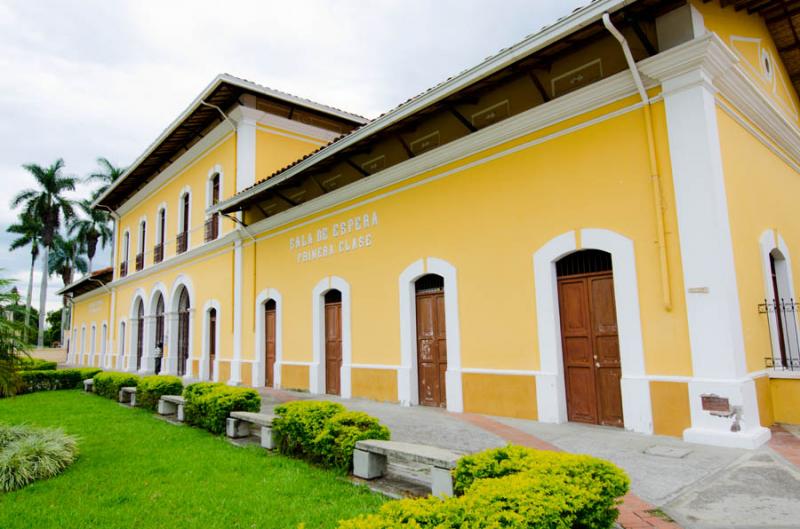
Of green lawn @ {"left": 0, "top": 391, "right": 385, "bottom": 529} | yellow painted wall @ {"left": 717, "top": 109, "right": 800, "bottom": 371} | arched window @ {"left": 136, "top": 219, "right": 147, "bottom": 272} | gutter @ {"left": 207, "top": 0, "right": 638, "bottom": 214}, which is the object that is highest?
arched window @ {"left": 136, "top": 219, "right": 147, "bottom": 272}

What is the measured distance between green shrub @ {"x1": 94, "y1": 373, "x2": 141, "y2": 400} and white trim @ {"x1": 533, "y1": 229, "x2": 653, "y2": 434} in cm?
929

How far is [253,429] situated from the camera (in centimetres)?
765

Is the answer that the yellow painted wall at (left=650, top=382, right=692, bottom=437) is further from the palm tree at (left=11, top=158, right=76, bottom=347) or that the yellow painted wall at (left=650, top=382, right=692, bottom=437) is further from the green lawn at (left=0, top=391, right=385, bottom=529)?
the palm tree at (left=11, top=158, right=76, bottom=347)

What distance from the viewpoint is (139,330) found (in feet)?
77.8

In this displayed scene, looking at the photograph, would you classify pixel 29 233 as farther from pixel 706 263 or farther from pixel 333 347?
pixel 706 263

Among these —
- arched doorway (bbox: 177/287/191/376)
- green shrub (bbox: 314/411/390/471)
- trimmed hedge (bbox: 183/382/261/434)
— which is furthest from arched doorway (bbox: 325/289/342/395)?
arched doorway (bbox: 177/287/191/376)

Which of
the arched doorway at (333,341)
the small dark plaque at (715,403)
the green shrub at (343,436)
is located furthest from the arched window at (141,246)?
the small dark plaque at (715,403)

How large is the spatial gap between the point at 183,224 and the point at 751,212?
17922mm

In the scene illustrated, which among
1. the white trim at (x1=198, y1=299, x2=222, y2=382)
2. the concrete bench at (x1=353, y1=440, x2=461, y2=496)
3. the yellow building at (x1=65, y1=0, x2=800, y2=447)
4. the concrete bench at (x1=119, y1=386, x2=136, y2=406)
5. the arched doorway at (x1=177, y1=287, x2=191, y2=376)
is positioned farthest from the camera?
the arched doorway at (x1=177, y1=287, x2=191, y2=376)

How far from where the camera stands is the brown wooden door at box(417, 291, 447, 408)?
9.16 meters

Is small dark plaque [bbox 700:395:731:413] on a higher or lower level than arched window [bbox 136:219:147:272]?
lower

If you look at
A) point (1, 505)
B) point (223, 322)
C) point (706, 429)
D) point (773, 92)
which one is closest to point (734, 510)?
point (706, 429)

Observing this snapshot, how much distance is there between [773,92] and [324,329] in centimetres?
1020

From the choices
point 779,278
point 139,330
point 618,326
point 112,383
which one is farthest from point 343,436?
point 139,330
